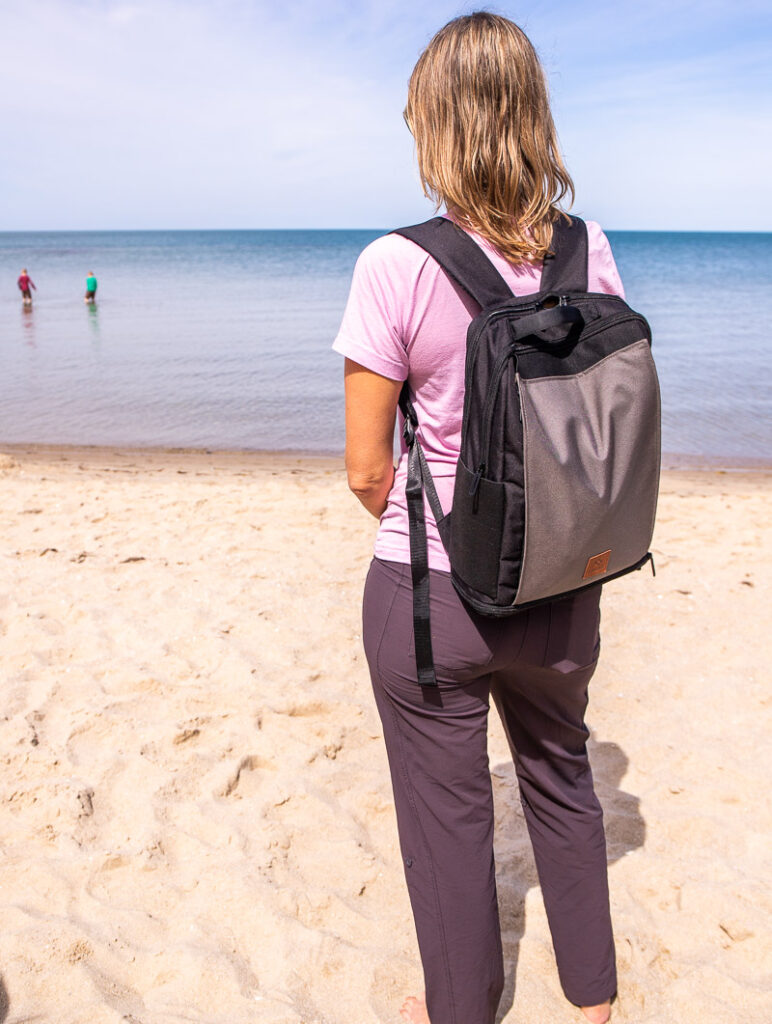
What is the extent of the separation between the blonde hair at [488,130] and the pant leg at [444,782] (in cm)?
70

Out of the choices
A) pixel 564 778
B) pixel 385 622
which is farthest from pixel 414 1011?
pixel 385 622

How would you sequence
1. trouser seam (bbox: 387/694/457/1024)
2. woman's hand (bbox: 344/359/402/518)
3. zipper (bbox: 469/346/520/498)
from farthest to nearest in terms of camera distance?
trouser seam (bbox: 387/694/457/1024)
woman's hand (bbox: 344/359/402/518)
zipper (bbox: 469/346/520/498)

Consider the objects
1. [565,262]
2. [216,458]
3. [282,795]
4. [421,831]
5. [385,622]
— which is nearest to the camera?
[565,262]

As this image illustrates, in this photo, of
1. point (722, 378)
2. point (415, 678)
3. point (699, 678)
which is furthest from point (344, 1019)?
point (722, 378)

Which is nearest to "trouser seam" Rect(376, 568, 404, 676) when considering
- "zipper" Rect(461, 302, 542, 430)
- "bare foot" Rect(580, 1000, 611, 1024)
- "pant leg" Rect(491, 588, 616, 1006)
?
"pant leg" Rect(491, 588, 616, 1006)

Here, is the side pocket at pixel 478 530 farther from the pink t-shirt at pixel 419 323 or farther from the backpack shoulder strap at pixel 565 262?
the backpack shoulder strap at pixel 565 262

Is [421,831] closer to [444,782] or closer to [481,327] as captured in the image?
[444,782]

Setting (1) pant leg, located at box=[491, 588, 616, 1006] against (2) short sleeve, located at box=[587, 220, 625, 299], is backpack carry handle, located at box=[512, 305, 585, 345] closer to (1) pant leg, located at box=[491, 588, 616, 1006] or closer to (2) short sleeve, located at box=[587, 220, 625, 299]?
(2) short sleeve, located at box=[587, 220, 625, 299]

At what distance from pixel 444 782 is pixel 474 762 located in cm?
8

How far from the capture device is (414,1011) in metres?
2.12

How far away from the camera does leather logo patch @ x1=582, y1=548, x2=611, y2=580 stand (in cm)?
159

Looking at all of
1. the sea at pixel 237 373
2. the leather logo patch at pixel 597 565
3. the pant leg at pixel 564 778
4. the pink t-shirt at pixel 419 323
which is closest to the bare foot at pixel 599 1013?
the pant leg at pixel 564 778

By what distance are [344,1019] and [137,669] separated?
1978mm

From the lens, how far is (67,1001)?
2.12 m
